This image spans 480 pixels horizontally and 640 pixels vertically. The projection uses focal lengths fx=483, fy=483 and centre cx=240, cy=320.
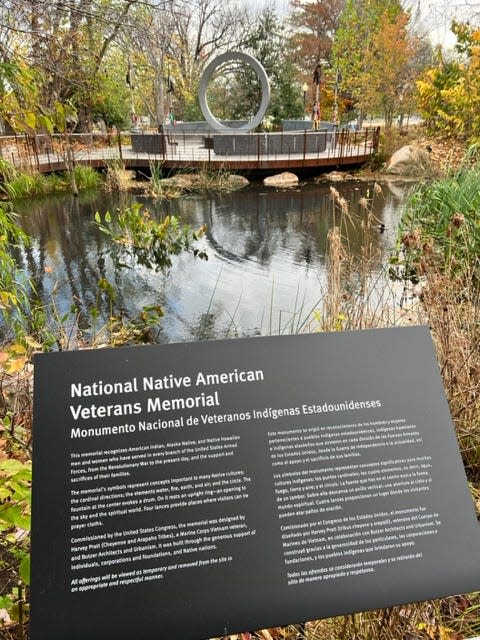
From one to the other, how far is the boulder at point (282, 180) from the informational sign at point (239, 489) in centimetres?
1394

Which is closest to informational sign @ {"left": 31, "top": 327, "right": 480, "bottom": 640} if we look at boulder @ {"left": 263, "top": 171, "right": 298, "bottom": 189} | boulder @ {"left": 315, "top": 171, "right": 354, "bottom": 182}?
boulder @ {"left": 263, "top": 171, "right": 298, "bottom": 189}

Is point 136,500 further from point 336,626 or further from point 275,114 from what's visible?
point 275,114

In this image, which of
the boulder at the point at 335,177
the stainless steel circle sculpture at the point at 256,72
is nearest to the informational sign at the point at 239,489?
the boulder at the point at 335,177

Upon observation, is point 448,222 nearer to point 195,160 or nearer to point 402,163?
point 195,160

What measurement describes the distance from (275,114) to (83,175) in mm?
15115

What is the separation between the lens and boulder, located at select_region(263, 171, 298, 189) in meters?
14.9

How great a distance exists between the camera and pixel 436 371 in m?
1.47

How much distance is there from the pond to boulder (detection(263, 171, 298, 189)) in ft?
5.71

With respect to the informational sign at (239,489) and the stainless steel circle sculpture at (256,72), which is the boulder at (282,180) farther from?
the informational sign at (239,489)

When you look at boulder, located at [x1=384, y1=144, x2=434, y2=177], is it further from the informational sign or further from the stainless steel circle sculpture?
the informational sign

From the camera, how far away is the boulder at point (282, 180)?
14.9 metres

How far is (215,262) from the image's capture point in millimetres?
8156

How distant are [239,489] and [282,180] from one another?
14693 mm

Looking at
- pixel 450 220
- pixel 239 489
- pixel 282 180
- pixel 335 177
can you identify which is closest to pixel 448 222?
pixel 450 220
